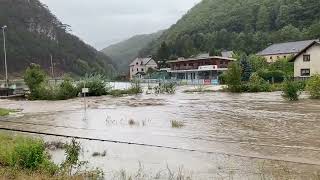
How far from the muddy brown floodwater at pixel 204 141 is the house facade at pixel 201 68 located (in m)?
55.6

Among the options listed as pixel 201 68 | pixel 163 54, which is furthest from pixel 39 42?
pixel 201 68

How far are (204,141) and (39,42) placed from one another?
144 meters

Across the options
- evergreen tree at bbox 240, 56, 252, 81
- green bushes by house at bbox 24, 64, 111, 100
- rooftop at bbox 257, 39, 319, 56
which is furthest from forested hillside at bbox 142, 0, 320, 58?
green bushes by house at bbox 24, 64, 111, 100

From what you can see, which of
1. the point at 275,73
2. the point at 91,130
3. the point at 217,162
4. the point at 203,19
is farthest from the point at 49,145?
the point at 203,19

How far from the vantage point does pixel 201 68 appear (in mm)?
86688

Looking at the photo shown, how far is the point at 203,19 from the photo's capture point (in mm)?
167500

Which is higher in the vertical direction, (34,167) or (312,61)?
(312,61)

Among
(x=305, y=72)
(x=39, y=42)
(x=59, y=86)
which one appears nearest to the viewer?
(x=59, y=86)

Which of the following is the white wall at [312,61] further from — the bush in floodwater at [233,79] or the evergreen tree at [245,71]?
the bush in floodwater at [233,79]

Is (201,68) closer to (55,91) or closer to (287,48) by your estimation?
(287,48)

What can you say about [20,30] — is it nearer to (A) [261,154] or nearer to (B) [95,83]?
(B) [95,83]

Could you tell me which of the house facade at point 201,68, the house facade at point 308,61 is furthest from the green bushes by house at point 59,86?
the house facade at point 201,68

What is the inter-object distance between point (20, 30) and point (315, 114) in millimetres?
139205

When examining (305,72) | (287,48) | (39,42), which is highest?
(39,42)
